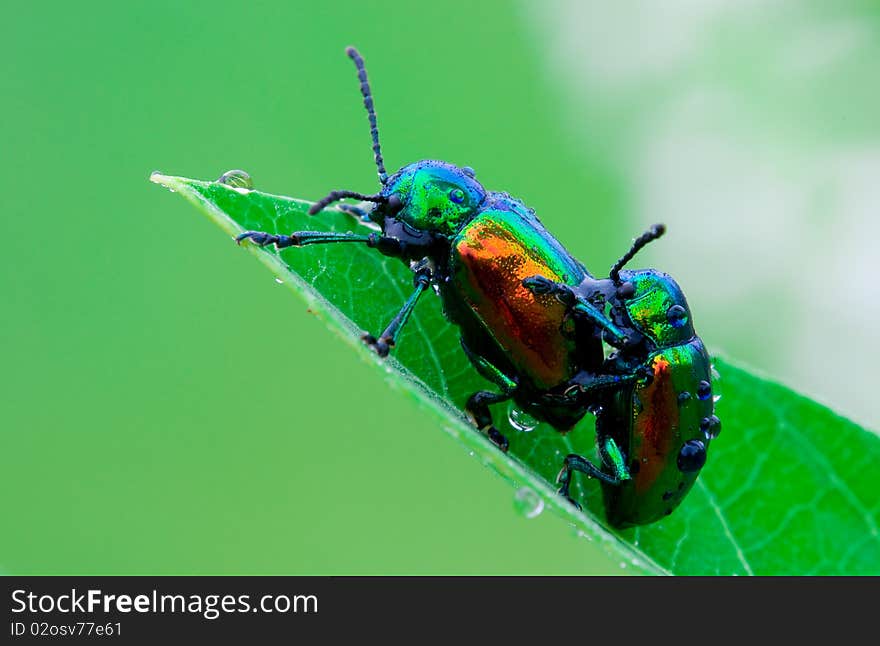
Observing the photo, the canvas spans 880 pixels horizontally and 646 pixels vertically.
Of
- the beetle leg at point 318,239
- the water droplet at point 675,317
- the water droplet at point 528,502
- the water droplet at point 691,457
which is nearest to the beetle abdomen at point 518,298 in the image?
the beetle leg at point 318,239

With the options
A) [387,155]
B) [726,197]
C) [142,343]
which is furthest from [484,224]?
[726,197]

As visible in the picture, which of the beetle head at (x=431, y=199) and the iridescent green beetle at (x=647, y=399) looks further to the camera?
the beetle head at (x=431, y=199)

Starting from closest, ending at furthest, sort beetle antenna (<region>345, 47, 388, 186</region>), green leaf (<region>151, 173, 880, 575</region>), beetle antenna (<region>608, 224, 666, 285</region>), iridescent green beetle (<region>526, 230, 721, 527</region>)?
green leaf (<region>151, 173, 880, 575</region>), beetle antenna (<region>608, 224, 666, 285</region>), iridescent green beetle (<region>526, 230, 721, 527</region>), beetle antenna (<region>345, 47, 388, 186</region>)

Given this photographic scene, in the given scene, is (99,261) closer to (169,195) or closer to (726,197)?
(169,195)

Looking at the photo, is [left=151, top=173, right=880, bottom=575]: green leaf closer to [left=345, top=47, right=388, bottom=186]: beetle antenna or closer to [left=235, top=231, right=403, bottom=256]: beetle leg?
[left=235, top=231, right=403, bottom=256]: beetle leg

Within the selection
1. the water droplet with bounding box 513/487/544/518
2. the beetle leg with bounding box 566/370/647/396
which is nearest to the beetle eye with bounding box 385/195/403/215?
the beetle leg with bounding box 566/370/647/396

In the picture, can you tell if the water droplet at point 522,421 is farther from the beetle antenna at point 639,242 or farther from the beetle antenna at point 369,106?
the beetle antenna at point 369,106
